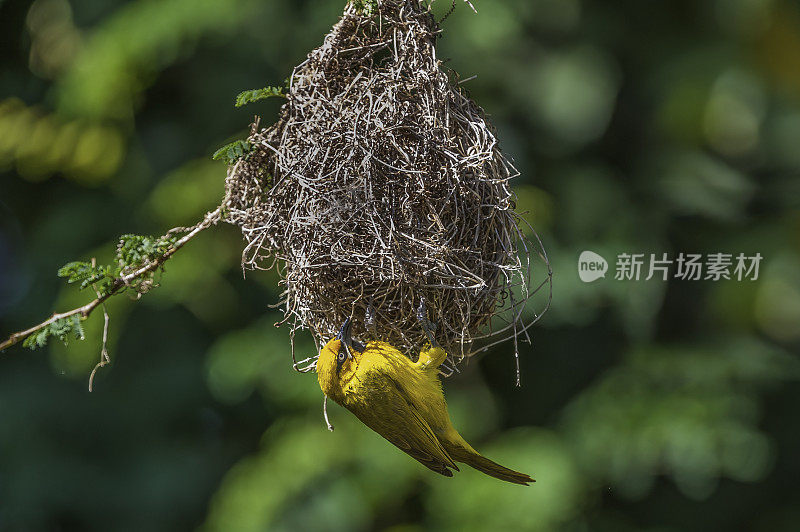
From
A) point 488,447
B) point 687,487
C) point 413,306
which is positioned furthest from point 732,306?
point 413,306

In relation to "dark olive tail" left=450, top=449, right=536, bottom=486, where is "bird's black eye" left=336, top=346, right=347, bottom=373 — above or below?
above

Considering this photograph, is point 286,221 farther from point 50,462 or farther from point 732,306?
point 50,462

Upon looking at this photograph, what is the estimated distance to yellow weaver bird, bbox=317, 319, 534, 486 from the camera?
1385 mm

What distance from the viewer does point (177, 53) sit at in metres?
2.98

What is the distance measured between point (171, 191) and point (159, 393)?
0.91m

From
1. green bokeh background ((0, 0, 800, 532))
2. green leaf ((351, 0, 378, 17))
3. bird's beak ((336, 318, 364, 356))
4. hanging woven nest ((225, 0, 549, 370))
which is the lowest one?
green bokeh background ((0, 0, 800, 532))

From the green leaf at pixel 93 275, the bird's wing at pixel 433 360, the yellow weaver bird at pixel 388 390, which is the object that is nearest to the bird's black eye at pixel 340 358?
the yellow weaver bird at pixel 388 390

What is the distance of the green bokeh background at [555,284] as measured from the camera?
2770mm

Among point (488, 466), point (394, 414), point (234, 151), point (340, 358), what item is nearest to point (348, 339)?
point (340, 358)

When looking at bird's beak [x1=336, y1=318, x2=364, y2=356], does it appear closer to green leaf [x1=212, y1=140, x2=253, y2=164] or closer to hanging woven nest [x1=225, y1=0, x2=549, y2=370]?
hanging woven nest [x1=225, y1=0, x2=549, y2=370]

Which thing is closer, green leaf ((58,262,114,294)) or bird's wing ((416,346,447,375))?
bird's wing ((416,346,447,375))

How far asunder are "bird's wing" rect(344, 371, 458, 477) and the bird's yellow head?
2 cm

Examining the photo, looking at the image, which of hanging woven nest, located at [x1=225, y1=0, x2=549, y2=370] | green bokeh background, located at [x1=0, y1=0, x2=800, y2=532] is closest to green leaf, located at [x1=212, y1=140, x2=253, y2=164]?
hanging woven nest, located at [x1=225, y1=0, x2=549, y2=370]

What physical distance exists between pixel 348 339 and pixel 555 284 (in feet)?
4.70
